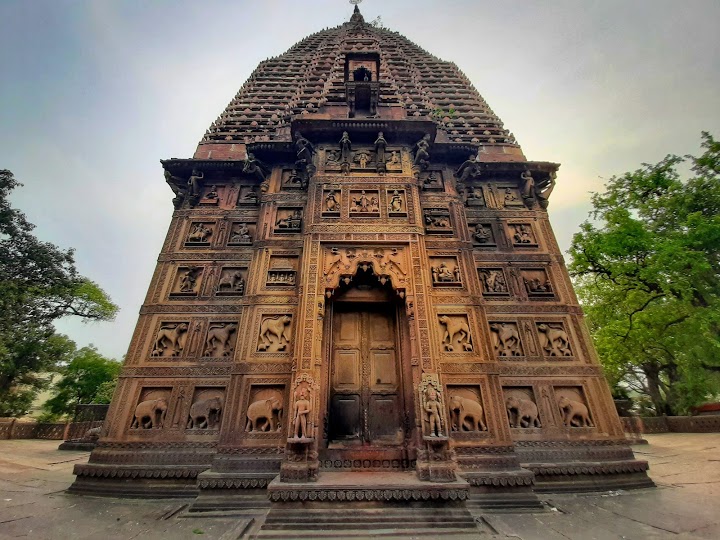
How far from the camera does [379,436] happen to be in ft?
22.8

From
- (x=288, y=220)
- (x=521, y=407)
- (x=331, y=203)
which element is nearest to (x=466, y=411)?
(x=521, y=407)

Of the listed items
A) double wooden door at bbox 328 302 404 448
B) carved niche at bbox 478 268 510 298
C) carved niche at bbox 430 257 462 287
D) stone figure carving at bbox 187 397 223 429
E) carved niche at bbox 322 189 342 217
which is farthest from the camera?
carved niche at bbox 478 268 510 298

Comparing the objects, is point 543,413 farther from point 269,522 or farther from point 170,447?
point 170,447

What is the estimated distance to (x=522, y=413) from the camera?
289 inches

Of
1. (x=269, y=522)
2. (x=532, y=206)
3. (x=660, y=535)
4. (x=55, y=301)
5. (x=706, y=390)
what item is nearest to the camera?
(x=660, y=535)

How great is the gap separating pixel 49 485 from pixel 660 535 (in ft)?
37.6

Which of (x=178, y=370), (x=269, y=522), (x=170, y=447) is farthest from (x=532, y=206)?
(x=170, y=447)

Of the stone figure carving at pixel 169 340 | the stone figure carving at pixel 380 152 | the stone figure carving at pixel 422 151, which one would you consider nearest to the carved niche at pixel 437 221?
the stone figure carving at pixel 422 151

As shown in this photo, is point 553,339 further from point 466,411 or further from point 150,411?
point 150,411

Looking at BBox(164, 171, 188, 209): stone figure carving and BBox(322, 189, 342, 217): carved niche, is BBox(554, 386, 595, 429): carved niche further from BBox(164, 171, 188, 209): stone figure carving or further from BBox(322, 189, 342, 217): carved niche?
BBox(164, 171, 188, 209): stone figure carving

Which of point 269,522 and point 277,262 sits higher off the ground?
point 277,262

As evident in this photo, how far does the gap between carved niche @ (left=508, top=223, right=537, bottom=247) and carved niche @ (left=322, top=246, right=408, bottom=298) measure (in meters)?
4.35

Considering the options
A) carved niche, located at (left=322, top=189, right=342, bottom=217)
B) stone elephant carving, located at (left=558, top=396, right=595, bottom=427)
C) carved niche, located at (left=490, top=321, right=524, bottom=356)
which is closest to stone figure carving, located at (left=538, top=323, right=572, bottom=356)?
carved niche, located at (left=490, top=321, right=524, bottom=356)

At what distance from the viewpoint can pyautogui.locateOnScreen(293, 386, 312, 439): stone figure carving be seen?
5641 mm
